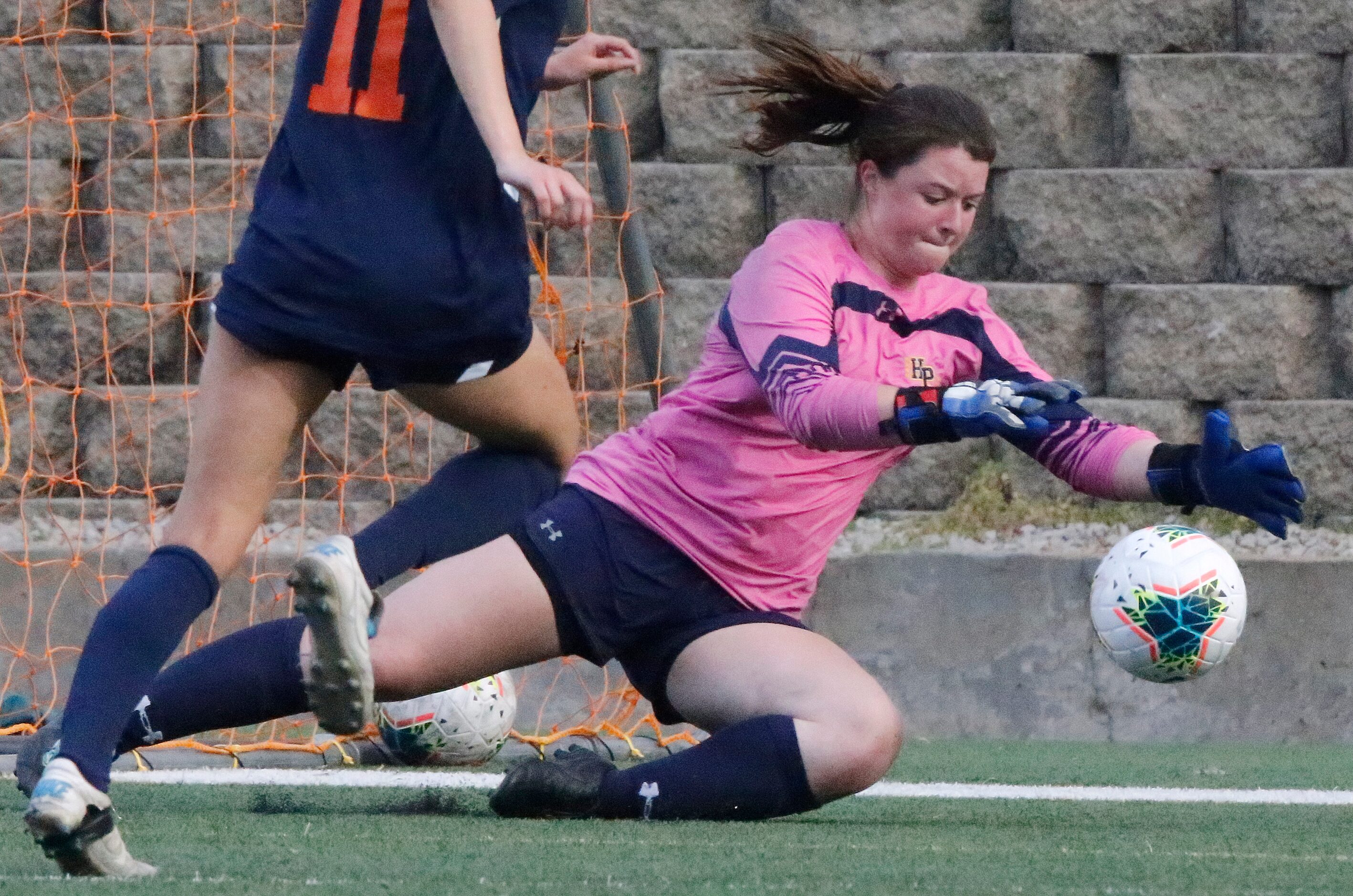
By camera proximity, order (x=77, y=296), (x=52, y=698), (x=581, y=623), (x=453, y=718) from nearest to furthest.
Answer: (x=581, y=623) → (x=453, y=718) → (x=52, y=698) → (x=77, y=296)

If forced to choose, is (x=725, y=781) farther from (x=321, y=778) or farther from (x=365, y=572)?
(x=321, y=778)

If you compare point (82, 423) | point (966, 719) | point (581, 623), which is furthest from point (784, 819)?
point (82, 423)

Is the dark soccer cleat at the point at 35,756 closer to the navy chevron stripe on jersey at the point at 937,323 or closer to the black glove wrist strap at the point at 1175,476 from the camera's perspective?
the navy chevron stripe on jersey at the point at 937,323

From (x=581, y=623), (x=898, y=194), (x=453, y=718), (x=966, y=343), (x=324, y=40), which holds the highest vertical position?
(x=324, y=40)

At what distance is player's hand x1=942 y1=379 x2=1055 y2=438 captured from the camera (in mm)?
2797

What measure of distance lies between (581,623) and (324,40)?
103 cm

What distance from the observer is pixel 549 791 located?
3375 millimetres

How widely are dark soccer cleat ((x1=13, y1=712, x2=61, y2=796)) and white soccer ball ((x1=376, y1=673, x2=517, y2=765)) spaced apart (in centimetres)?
113

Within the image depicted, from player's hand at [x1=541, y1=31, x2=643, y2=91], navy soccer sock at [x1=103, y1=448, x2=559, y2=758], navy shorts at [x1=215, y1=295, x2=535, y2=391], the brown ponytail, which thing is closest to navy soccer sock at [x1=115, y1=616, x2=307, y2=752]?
navy soccer sock at [x1=103, y1=448, x2=559, y2=758]

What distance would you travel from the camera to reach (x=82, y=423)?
606cm

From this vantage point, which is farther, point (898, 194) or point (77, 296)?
point (77, 296)

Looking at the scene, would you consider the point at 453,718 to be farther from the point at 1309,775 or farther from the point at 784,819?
the point at 1309,775

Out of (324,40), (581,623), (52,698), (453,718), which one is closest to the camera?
(324,40)

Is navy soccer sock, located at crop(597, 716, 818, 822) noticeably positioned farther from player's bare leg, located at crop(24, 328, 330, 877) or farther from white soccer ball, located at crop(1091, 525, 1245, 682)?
player's bare leg, located at crop(24, 328, 330, 877)
